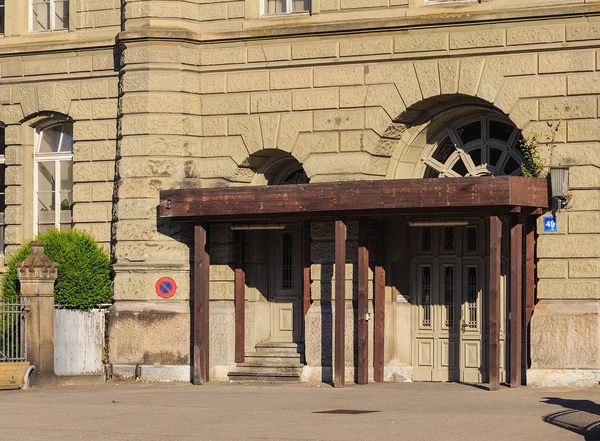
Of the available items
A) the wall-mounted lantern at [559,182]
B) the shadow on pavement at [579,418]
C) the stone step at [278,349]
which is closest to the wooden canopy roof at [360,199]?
the wall-mounted lantern at [559,182]

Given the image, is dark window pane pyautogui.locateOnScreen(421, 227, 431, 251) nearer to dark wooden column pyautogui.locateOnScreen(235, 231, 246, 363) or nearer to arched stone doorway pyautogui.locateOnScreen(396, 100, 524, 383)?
arched stone doorway pyautogui.locateOnScreen(396, 100, 524, 383)

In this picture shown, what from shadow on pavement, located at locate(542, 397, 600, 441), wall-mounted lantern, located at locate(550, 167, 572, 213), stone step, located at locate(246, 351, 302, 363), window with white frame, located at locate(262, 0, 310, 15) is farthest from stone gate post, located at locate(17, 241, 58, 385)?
shadow on pavement, located at locate(542, 397, 600, 441)

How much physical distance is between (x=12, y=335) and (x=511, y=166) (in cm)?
835

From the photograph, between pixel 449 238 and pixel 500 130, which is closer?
pixel 500 130

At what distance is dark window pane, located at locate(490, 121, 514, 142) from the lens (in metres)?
24.9

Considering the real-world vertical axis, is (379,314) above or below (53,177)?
below

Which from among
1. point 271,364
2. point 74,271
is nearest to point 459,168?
point 271,364

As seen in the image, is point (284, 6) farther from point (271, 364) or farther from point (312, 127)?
point (271, 364)

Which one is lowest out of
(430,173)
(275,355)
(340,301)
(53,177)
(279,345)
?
(275,355)

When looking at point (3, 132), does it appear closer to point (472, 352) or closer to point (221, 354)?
point (221, 354)

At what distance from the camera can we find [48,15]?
2834 cm

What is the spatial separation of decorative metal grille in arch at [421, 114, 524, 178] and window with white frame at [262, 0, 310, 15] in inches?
124

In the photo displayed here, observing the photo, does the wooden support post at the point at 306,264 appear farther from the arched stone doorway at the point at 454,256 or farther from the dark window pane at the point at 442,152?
the dark window pane at the point at 442,152

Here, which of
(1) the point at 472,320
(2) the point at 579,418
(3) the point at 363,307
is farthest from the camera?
(1) the point at 472,320
